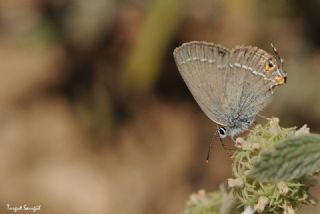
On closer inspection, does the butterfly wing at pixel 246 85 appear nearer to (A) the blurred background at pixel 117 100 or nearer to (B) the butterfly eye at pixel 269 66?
(B) the butterfly eye at pixel 269 66

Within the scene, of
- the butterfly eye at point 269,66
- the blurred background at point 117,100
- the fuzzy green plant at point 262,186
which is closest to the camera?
the fuzzy green plant at point 262,186

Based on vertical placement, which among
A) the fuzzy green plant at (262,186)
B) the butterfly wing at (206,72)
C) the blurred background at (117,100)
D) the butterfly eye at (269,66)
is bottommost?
the fuzzy green plant at (262,186)

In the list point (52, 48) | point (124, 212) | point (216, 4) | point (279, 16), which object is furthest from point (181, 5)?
point (124, 212)

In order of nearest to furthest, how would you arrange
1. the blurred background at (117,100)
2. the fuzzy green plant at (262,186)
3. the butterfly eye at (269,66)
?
the fuzzy green plant at (262,186) → the butterfly eye at (269,66) → the blurred background at (117,100)

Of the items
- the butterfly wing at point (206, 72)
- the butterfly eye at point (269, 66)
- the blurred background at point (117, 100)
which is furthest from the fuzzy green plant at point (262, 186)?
the blurred background at point (117, 100)

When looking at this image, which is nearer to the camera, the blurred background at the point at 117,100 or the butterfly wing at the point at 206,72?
the butterfly wing at the point at 206,72

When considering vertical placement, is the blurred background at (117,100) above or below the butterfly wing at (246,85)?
above
